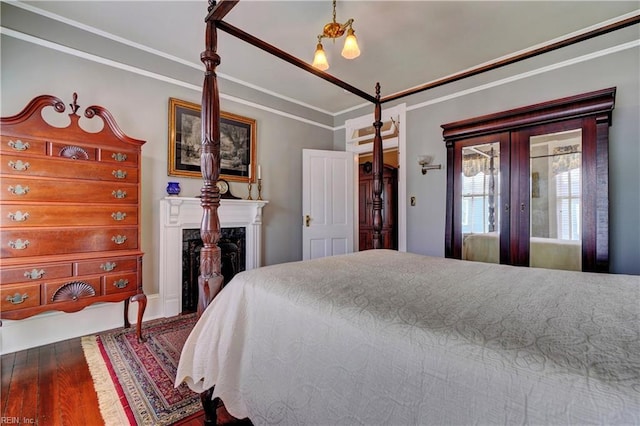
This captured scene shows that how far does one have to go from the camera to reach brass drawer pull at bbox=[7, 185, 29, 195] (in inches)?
75.0

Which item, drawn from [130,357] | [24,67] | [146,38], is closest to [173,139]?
[146,38]

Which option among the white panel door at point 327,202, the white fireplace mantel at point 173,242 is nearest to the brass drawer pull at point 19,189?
the white fireplace mantel at point 173,242

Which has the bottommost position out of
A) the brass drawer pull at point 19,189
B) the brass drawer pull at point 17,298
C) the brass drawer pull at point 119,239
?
the brass drawer pull at point 17,298

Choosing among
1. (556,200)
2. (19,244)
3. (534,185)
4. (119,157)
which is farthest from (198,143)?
(556,200)

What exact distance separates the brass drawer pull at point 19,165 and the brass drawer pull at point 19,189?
0.12m

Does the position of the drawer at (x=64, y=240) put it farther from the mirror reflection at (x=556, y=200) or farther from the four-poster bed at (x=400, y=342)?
the mirror reflection at (x=556, y=200)

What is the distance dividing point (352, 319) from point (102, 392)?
175 cm

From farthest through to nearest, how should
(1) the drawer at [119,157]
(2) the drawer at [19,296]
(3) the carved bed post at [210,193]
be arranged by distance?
(1) the drawer at [119,157]
(2) the drawer at [19,296]
(3) the carved bed post at [210,193]

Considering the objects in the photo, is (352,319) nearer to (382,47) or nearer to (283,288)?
(283,288)

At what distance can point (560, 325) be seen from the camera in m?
0.74

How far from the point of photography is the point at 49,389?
168 cm

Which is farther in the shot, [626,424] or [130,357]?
[130,357]

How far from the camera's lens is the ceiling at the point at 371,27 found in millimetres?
2225

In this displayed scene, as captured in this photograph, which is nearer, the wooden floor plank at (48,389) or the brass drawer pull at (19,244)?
the wooden floor plank at (48,389)
